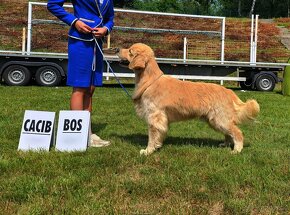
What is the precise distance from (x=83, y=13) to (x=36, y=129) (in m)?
1.52

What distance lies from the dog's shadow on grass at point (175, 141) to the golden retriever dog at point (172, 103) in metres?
0.48

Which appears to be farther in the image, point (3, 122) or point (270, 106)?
point (270, 106)

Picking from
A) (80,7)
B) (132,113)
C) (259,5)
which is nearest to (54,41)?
(132,113)

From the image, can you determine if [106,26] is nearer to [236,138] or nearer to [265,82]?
[236,138]

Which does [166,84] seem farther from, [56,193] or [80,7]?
[56,193]

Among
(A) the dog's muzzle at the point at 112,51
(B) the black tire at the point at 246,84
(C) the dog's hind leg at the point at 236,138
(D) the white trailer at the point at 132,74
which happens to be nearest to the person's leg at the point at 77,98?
(A) the dog's muzzle at the point at 112,51

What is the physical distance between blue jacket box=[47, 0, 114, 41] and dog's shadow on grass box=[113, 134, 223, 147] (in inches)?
59.5

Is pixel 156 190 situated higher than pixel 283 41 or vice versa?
pixel 283 41

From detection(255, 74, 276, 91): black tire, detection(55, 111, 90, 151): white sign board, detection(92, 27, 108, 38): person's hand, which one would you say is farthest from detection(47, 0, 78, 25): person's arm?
detection(255, 74, 276, 91): black tire

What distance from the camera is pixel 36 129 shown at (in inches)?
179

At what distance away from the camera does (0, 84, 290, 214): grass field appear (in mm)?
2979

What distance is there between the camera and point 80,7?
4.82 metres

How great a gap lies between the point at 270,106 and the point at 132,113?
142 inches

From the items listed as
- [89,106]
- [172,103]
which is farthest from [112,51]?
[172,103]
